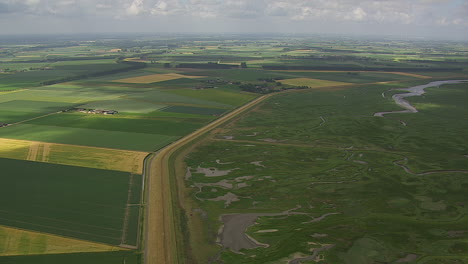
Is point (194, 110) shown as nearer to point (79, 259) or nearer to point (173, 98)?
point (173, 98)

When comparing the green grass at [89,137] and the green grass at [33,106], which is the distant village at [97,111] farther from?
the green grass at [89,137]

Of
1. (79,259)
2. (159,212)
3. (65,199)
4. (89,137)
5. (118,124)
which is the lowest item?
(79,259)

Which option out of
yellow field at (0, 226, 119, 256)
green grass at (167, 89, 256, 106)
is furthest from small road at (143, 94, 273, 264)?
green grass at (167, 89, 256, 106)

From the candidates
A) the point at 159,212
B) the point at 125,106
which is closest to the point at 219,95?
the point at 125,106

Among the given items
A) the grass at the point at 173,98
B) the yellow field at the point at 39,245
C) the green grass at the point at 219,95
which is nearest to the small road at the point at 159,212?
the yellow field at the point at 39,245

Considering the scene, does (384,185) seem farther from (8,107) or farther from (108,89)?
(108,89)
